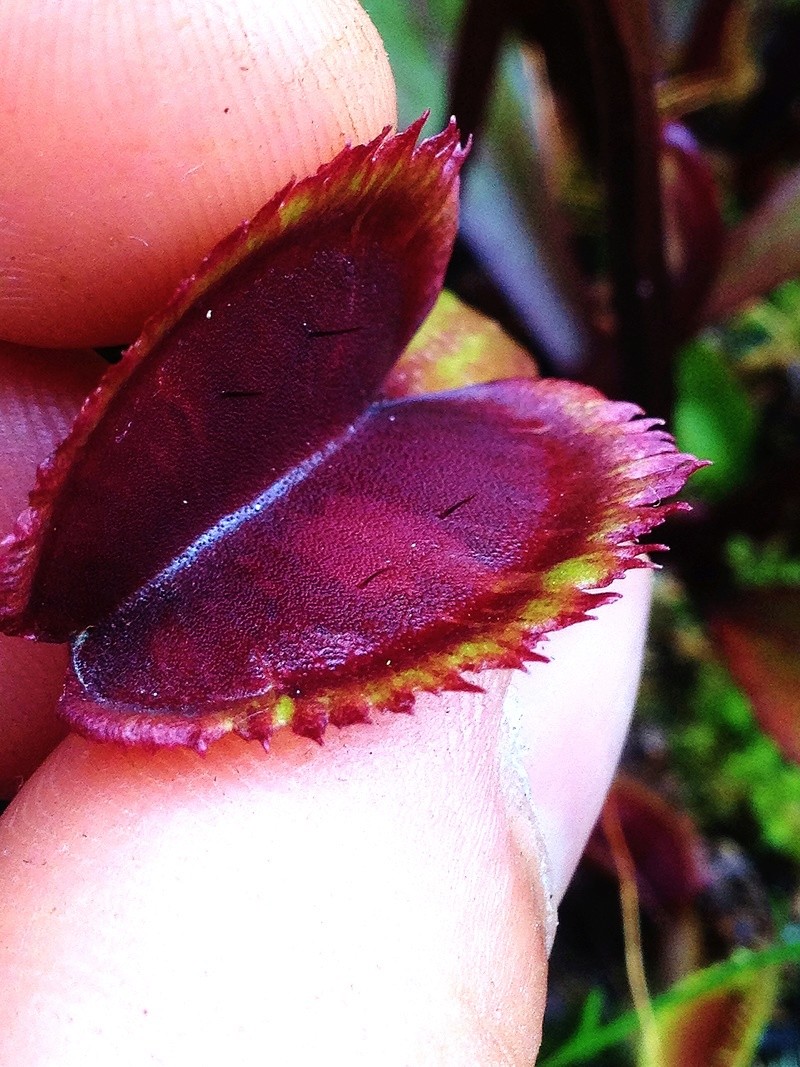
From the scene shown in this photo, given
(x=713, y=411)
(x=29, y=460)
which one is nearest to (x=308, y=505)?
(x=29, y=460)

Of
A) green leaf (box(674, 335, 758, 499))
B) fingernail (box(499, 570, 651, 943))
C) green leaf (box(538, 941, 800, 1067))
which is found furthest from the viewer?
green leaf (box(674, 335, 758, 499))

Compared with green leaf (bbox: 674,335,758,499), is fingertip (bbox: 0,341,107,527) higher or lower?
higher

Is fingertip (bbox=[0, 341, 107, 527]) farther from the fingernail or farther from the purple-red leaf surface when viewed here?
the fingernail

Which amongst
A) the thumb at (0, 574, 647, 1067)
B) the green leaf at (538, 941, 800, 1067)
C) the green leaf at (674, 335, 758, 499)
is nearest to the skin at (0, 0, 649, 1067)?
the thumb at (0, 574, 647, 1067)

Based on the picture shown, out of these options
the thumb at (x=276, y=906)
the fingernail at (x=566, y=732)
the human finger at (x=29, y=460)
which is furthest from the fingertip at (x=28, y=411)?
the fingernail at (x=566, y=732)

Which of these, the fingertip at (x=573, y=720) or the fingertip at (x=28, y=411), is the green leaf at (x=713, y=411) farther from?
the fingertip at (x=28, y=411)

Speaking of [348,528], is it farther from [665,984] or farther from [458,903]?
[665,984]
